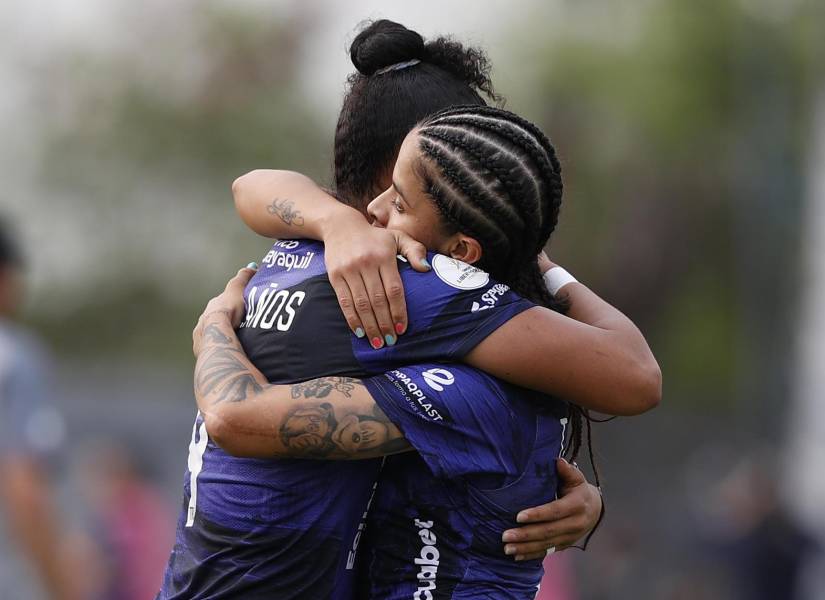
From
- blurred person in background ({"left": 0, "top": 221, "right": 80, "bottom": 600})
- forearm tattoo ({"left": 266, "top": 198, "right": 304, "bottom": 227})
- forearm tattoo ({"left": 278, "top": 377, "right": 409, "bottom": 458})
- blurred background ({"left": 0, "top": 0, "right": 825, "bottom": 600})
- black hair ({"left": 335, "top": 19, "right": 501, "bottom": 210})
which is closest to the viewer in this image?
forearm tattoo ({"left": 278, "top": 377, "right": 409, "bottom": 458})

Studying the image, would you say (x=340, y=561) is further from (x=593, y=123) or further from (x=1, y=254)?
(x=593, y=123)

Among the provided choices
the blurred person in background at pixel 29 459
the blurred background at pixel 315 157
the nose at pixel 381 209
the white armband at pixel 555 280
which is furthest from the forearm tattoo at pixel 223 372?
the blurred background at pixel 315 157

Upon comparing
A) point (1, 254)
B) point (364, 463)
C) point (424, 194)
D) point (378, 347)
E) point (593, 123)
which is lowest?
point (593, 123)

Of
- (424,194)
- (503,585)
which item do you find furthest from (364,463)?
(424,194)

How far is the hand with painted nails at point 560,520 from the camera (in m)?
3.23

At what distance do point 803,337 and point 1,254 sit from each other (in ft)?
43.7

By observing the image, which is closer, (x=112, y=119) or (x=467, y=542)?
(x=467, y=542)

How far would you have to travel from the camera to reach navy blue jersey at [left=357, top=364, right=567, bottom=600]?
3.12 metres

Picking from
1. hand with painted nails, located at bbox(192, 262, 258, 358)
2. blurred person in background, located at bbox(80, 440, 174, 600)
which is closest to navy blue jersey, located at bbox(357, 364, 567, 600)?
hand with painted nails, located at bbox(192, 262, 258, 358)

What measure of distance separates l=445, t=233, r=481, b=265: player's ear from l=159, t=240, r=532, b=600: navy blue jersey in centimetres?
7

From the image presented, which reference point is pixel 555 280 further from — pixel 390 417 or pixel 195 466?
pixel 195 466

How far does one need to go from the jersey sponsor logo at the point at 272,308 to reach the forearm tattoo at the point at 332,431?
0.80 feet

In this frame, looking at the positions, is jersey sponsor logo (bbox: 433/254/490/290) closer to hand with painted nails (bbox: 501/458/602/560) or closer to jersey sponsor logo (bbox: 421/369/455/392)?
jersey sponsor logo (bbox: 421/369/455/392)

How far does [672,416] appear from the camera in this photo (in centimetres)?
1808
